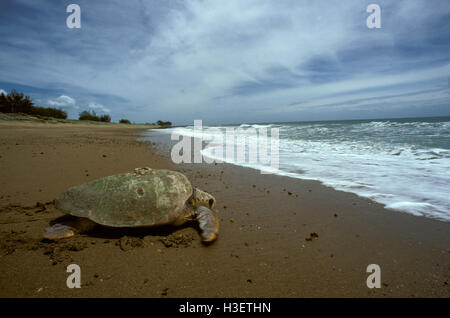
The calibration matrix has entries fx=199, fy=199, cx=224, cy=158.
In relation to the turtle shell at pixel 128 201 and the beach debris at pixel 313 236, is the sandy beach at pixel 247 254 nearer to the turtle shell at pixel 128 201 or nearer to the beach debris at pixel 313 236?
the beach debris at pixel 313 236

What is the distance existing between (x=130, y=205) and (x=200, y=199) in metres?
0.99

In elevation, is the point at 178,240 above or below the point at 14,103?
below

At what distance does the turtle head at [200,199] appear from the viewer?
2.99 m

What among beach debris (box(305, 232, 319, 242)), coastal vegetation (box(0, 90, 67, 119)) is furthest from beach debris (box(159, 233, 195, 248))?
coastal vegetation (box(0, 90, 67, 119))

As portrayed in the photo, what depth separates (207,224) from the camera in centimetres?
255

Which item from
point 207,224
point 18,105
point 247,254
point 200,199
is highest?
point 18,105

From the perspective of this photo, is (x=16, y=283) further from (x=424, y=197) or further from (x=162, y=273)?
(x=424, y=197)

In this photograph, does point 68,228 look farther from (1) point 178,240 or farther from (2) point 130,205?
(1) point 178,240

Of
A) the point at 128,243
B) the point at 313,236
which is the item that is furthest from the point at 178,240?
the point at 313,236

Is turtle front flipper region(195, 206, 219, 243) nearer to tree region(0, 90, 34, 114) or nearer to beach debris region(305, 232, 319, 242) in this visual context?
beach debris region(305, 232, 319, 242)

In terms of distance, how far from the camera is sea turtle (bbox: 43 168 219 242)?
2.34 m
